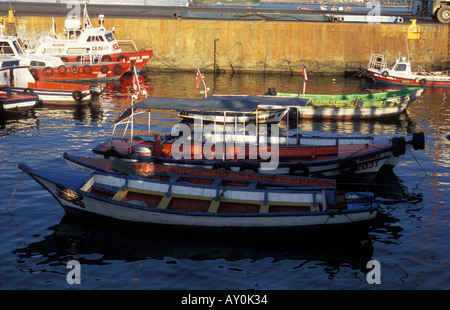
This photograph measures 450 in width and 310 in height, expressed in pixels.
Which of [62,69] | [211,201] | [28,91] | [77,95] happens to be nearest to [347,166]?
[211,201]

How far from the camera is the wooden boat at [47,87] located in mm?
39312

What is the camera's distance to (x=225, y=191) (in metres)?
20.1

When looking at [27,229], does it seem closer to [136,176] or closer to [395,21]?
[136,176]

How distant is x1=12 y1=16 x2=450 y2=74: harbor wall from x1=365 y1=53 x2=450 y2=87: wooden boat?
3920mm

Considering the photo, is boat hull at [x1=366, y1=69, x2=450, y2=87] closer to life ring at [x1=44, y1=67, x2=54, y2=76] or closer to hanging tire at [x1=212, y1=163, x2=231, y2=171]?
life ring at [x1=44, y1=67, x2=54, y2=76]

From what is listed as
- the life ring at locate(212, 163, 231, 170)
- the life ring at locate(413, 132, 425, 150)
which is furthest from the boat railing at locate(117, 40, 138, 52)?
the life ring at locate(413, 132, 425, 150)

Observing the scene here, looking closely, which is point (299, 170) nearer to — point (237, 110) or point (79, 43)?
point (237, 110)

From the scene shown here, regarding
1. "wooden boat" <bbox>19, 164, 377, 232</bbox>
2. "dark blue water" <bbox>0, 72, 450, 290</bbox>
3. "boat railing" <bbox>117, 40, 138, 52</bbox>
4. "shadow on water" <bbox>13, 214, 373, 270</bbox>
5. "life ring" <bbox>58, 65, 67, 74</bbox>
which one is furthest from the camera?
"boat railing" <bbox>117, 40, 138, 52</bbox>

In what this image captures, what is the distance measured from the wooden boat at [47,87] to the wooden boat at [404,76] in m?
23.3

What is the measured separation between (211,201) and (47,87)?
2483 centimetres

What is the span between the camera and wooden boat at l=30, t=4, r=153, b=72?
4834 cm

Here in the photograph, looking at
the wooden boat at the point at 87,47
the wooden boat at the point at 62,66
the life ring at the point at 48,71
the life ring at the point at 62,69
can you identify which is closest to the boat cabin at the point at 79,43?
the wooden boat at the point at 87,47

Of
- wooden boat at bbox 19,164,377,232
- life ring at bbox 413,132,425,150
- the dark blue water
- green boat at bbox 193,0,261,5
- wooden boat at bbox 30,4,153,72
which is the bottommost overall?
the dark blue water

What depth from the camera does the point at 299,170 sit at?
24.2m
